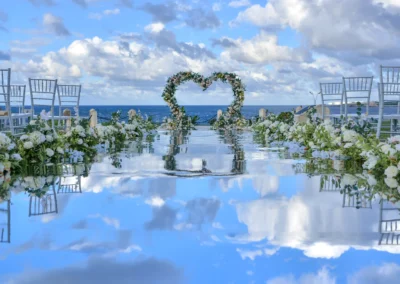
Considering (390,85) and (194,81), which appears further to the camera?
(194,81)

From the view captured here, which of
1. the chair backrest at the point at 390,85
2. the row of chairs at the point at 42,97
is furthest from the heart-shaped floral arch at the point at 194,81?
the chair backrest at the point at 390,85

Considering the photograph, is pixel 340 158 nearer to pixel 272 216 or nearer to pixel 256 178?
pixel 256 178

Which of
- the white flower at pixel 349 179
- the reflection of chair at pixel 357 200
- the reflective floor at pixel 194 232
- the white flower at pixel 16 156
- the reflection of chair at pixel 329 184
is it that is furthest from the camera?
the white flower at pixel 16 156

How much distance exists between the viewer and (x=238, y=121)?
55.4 ft

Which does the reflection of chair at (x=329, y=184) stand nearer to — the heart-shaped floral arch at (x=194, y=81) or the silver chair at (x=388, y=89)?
the silver chair at (x=388, y=89)

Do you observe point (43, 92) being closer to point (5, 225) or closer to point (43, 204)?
point (43, 204)

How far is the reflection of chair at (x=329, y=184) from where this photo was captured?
14.1ft

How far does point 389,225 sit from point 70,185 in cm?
251

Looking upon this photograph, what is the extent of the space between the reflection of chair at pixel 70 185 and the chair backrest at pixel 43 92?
4.16 metres

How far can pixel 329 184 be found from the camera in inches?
179

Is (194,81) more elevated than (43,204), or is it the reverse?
(194,81)

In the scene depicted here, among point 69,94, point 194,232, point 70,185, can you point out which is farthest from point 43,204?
point 69,94

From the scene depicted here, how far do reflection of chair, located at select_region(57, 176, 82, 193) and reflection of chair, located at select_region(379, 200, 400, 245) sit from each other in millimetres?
2165

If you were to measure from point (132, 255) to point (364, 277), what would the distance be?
96 cm
